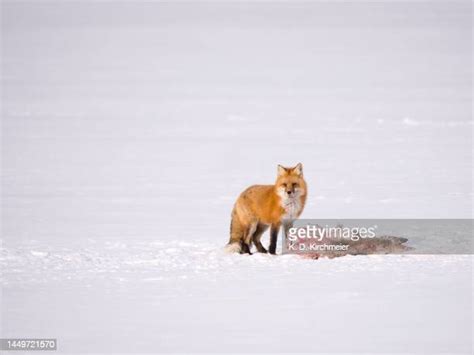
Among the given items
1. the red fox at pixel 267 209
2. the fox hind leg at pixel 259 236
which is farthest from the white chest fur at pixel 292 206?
the fox hind leg at pixel 259 236

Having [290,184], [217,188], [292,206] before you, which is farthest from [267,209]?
[217,188]

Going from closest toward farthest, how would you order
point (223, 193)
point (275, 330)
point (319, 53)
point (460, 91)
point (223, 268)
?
point (275, 330) → point (223, 268) → point (223, 193) → point (460, 91) → point (319, 53)

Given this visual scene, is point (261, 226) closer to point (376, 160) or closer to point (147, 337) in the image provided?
point (147, 337)

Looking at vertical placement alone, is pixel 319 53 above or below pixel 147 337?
above

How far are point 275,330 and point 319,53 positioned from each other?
29.5 m

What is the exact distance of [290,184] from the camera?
6875 millimetres

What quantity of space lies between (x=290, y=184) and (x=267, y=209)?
1.02ft

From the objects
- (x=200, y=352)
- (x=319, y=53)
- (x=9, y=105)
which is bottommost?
(x=200, y=352)

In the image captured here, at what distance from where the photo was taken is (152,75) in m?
28.5

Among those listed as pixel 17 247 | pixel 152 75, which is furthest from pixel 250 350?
pixel 152 75

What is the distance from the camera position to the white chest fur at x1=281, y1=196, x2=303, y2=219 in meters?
6.92

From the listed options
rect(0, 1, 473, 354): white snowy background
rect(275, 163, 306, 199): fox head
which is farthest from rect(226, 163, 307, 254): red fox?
rect(0, 1, 473, 354): white snowy background

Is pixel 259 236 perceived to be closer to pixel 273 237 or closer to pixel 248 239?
pixel 248 239

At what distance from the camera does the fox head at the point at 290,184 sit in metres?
6.86
